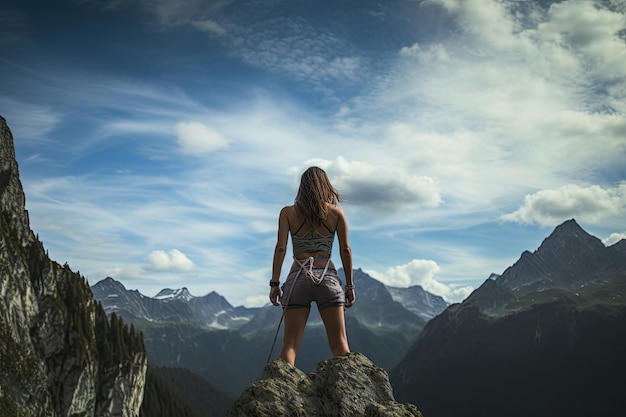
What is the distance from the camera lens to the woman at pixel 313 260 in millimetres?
9961

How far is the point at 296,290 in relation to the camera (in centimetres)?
1009

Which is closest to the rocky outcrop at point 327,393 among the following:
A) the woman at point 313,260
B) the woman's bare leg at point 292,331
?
the woman's bare leg at point 292,331

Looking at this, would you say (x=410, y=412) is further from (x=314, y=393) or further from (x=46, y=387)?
(x=46, y=387)

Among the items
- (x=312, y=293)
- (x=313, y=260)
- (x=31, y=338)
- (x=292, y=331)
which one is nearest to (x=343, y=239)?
(x=313, y=260)

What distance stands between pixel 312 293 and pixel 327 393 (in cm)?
226

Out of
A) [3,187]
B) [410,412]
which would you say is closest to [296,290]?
[410,412]

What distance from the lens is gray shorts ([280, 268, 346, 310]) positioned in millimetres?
10039

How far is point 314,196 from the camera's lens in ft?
33.6

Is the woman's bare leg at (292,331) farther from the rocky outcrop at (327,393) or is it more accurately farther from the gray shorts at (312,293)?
the rocky outcrop at (327,393)

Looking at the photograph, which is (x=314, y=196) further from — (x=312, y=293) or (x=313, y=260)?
(x=312, y=293)

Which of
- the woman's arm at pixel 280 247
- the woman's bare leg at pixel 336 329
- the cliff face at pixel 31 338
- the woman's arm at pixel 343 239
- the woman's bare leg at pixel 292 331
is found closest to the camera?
the woman's bare leg at pixel 292 331

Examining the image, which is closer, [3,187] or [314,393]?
[314,393]

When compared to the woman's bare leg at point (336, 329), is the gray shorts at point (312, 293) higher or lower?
higher

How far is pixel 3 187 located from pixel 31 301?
46160 millimetres
